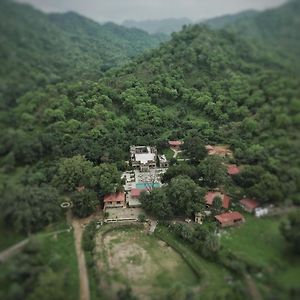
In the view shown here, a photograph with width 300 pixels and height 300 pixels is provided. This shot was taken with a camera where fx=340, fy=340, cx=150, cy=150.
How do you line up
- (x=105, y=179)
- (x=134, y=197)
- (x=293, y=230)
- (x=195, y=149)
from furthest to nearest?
(x=195, y=149) < (x=134, y=197) < (x=105, y=179) < (x=293, y=230)

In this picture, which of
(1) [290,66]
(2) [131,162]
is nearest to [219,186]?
(2) [131,162]

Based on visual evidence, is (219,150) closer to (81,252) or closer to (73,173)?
(73,173)

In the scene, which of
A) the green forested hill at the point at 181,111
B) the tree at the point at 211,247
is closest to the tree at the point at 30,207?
the green forested hill at the point at 181,111

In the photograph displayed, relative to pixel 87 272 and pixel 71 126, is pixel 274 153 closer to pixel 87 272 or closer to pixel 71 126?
pixel 87 272

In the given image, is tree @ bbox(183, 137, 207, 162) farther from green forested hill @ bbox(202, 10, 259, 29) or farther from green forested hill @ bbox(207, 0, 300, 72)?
green forested hill @ bbox(202, 10, 259, 29)

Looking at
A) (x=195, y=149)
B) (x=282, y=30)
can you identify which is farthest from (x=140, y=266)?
(x=282, y=30)

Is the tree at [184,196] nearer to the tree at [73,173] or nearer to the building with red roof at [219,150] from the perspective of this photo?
the tree at [73,173]
